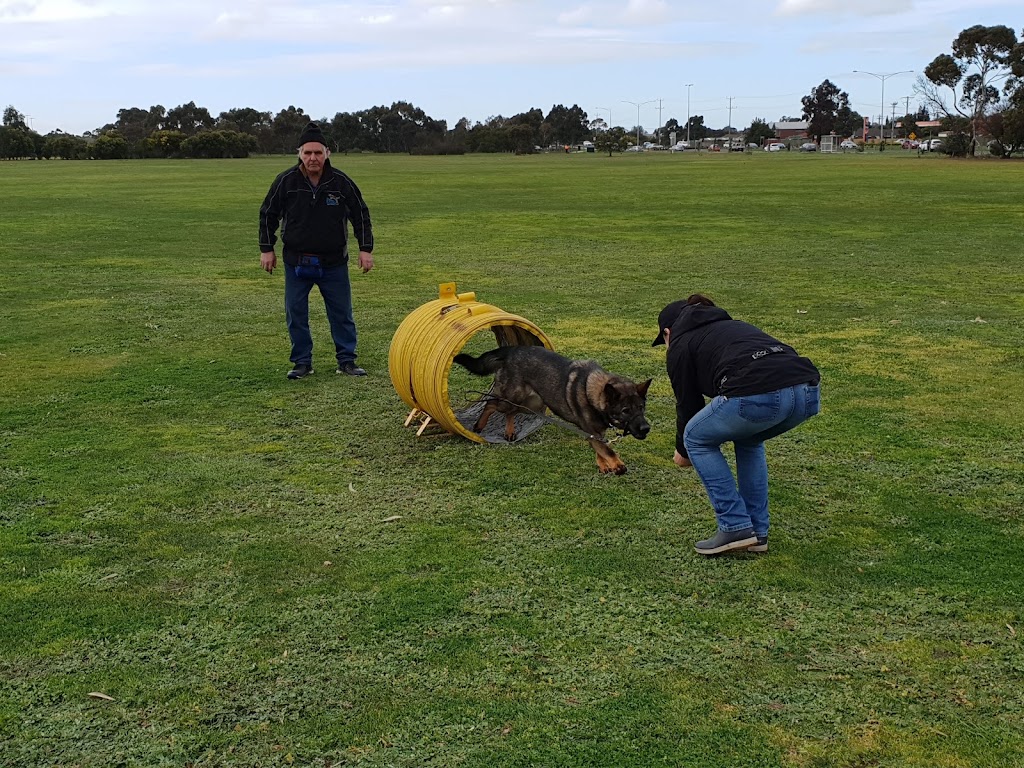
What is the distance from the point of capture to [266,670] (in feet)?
13.4

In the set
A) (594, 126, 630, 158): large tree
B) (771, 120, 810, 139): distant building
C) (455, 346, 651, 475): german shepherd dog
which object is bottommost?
(455, 346, 651, 475): german shepherd dog

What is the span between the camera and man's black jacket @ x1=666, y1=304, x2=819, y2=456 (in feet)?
15.4

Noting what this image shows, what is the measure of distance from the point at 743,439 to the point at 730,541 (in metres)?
0.54

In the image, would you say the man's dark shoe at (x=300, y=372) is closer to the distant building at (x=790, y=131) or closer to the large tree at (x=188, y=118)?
the large tree at (x=188, y=118)

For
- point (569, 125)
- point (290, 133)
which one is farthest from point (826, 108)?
point (290, 133)

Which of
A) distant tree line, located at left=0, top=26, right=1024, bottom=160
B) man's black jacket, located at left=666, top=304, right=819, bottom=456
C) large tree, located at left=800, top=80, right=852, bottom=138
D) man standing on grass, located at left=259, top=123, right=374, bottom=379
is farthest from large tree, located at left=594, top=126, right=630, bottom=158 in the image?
man's black jacket, located at left=666, top=304, right=819, bottom=456

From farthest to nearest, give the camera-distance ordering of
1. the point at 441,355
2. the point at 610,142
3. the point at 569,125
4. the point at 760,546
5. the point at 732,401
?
the point at 569,125 < the point at 610,142 < the point at 441,355 < the point at 760,546 < the point at 732,401

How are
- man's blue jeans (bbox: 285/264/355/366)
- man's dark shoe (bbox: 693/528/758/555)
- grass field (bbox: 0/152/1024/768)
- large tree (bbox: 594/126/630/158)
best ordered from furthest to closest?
large tree (bbox: 594/126/630/158), man's blue jeans (bbox: 285/264/355/366), man's dark shoe (bbox: 693/528/758/555), grass field (bbox: 0/152/1024/768)

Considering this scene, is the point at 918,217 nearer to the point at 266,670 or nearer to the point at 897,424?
the point at 897,424

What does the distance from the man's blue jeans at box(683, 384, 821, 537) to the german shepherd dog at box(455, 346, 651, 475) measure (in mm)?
1056

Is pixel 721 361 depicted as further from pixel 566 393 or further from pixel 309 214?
pixel 309 214

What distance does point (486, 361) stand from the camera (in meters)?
7.32

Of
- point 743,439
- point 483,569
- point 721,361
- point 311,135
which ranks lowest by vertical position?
point 483,569

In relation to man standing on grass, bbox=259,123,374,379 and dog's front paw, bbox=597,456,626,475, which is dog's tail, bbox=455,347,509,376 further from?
man standing on grass, bbox=259,123,374,379
